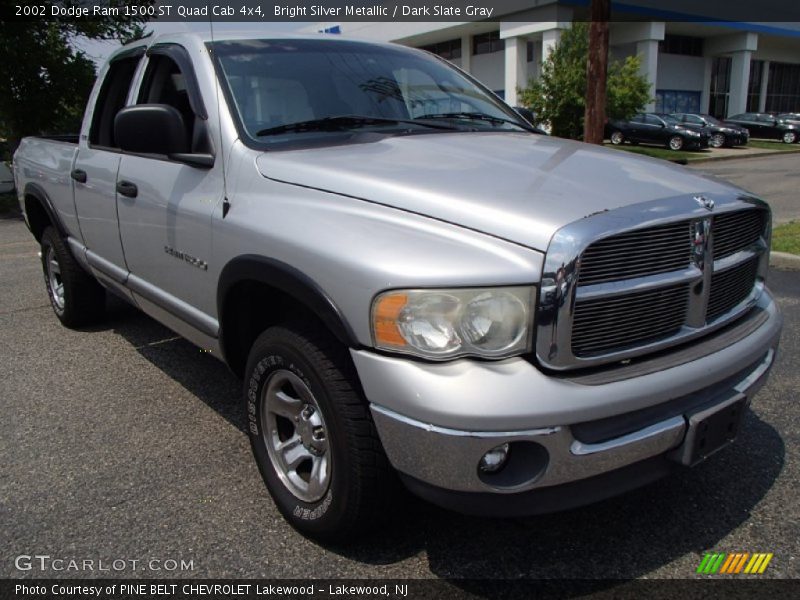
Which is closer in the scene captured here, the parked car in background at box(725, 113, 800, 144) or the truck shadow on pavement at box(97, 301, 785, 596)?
the truck shadow on pavement at box(97, 301, 785, 596)

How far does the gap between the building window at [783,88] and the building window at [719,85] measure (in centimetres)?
593

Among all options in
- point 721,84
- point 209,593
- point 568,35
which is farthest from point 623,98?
point 209,593

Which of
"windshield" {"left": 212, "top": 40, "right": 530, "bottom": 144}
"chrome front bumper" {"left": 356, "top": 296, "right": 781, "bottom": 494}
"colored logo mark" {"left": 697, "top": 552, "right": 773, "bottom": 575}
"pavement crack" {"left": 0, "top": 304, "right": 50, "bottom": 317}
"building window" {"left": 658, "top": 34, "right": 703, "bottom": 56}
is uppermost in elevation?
"building window" {"left": 658, "top": 34, "right": 703, "bottom": 56}

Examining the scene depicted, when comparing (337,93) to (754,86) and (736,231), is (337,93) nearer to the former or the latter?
(736,231)

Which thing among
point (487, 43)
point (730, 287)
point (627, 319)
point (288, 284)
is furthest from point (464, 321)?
point (487, 43)

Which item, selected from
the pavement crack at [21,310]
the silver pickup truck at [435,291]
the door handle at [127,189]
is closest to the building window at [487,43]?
the pavement crack at [21,310]

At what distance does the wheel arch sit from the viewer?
A: 223 centimetres

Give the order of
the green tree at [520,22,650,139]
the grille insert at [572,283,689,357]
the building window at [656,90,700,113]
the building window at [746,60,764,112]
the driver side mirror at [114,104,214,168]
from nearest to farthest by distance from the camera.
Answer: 1. the grille insert at [572,283,689,357]
2. the driver side mirror at [114,104,214,168]
3. the green tree at [520,22,650,139]
4. the building window at [656,90,700,113]
5. the building window at [746,60,764,112]

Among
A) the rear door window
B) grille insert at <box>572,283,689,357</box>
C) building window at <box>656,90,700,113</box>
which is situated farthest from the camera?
building window at <box>656,90,700,113</box>

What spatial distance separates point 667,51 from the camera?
1529 inches

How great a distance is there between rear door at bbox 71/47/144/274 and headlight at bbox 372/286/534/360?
243 centimetres

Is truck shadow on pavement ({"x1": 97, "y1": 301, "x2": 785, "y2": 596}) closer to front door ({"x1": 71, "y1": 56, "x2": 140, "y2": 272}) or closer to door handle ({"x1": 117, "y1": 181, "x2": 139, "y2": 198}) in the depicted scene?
door handle ({"x1": 117, "y1": 181, "x2": 139, "y2": 198})

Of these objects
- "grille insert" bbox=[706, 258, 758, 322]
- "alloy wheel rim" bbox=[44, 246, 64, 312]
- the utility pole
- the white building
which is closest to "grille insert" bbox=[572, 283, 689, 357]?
"grille insert" bbox=[706, 258, 758, 322]

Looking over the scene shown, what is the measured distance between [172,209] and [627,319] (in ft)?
6.89
